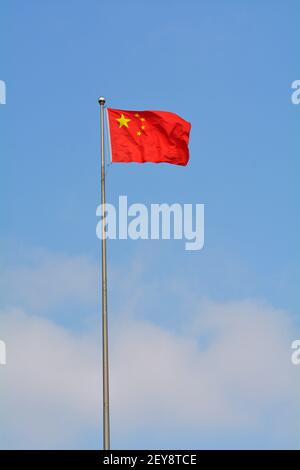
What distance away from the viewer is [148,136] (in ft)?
96.6

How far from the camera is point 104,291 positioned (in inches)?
1024

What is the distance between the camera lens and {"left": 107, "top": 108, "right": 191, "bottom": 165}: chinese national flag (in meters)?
28.5

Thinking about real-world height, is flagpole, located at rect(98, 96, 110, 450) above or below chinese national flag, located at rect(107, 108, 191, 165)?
below

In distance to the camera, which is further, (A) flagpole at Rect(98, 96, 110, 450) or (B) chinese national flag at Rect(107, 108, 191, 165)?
(B) chinese national flag at Rect(107, 108, 191, 165)

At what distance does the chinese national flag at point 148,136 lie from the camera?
28.5m

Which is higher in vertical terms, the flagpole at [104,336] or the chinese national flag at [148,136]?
the chinese national flag at [148,136]

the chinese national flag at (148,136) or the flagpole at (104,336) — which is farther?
the chinese national flag at (148,136)

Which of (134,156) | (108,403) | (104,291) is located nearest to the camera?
(108,403)

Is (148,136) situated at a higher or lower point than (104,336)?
higher

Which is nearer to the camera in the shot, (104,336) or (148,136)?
(104,336)
